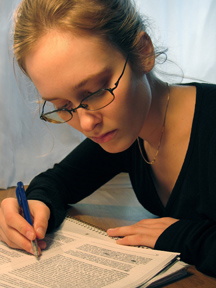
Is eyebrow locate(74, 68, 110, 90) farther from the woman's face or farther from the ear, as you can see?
the ear

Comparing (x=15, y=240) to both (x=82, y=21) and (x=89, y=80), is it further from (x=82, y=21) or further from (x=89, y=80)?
(x=82, y=21)

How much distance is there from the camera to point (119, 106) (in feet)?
2.60

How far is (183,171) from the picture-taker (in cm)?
91

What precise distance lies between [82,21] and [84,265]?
0.50m

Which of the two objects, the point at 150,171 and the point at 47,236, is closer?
the point at 47,236

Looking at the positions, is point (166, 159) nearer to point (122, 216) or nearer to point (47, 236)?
point (122, 216)

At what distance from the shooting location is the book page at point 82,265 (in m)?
0.61

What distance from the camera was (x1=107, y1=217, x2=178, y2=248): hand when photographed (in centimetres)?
77

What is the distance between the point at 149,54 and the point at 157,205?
0.45 m

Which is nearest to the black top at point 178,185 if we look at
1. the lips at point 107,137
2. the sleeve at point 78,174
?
the sleeve at point 78,174

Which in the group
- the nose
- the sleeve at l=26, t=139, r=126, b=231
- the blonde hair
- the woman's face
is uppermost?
the blonde hair

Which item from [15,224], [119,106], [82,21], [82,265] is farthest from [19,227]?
[82,21]

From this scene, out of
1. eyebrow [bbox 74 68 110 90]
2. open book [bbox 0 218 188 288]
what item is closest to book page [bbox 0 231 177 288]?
open book [bbox 0 218 188 288]

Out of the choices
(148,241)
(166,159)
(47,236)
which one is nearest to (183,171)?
(166,159)
